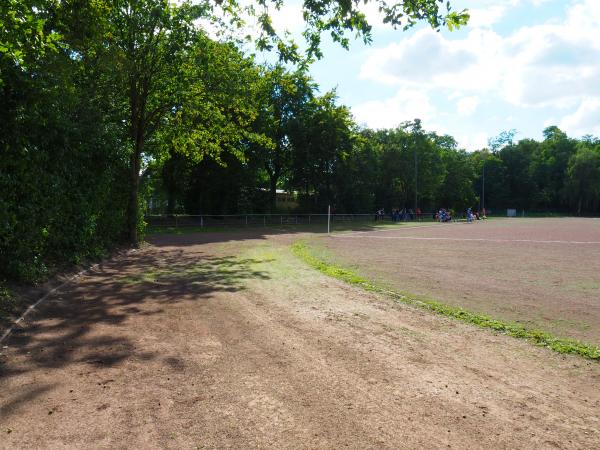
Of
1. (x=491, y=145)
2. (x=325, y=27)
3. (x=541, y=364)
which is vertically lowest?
(x=541, y=364)

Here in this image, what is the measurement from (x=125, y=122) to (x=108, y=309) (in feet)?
42.6

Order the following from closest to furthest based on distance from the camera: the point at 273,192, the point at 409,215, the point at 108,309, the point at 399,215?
the point at 108,309 → the point at 273,192 → the point at 399,215 → the point at 409,215

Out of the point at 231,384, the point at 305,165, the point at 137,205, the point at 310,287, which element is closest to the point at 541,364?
the point at 231,384

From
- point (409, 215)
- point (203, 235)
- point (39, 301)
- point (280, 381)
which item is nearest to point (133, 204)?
point (203, 235)

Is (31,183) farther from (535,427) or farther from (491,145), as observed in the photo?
(491,145)

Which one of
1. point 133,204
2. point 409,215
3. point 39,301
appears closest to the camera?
point 39,301

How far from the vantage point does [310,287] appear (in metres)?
9.09

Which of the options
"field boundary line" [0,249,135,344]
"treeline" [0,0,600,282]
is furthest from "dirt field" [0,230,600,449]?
"treeline" [0,0,600,282]

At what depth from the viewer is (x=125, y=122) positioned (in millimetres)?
18062

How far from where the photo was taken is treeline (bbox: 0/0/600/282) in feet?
24.7

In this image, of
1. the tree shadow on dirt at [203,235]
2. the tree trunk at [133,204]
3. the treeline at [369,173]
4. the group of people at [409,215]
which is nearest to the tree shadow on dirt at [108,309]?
the tree trunk at [133,204]

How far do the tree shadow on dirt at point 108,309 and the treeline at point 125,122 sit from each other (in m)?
1.10

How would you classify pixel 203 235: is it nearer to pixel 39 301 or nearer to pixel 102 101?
pixel 102 101

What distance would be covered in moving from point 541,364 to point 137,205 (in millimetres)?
15137
